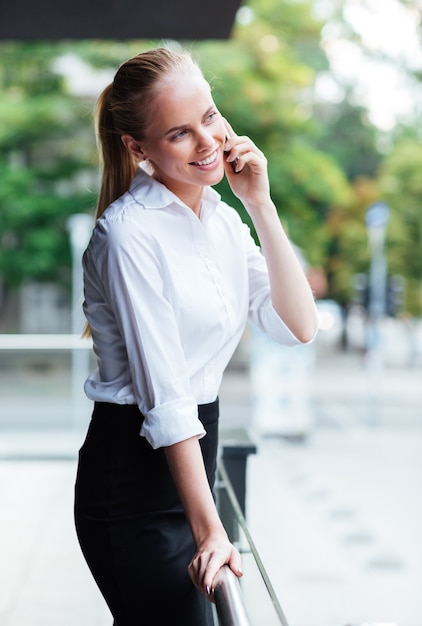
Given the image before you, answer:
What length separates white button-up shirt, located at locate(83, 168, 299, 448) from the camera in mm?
1000

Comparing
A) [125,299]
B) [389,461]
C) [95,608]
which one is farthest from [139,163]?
[389,461]

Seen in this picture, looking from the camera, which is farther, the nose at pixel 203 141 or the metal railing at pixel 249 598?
the nose at pixel 203 141

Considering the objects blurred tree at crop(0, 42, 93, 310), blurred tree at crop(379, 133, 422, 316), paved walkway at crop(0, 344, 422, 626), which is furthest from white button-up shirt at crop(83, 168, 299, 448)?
blurred tree at crop(379, 133, 422, 316)

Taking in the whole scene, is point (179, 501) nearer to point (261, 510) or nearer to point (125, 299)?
point (125, 299)

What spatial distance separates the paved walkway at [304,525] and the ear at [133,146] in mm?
1017

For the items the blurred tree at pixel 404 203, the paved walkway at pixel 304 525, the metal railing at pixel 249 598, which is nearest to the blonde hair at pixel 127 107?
the metal railing at pixel 249 598

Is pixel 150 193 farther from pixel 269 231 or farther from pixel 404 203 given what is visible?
pixel 404 203

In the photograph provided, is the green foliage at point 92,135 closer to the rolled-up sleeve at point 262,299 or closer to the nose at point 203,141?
the rolled-up sleeve at point 262,299

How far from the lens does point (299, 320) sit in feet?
3.92

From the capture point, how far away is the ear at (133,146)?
1.10 m

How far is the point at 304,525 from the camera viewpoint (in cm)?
589

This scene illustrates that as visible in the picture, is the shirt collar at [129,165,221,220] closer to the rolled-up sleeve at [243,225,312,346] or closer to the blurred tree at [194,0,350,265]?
the rolled-up sleeve at [243,225,312,346]

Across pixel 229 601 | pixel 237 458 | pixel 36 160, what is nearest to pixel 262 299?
pixel 229 601

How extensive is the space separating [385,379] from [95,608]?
14367 mm
